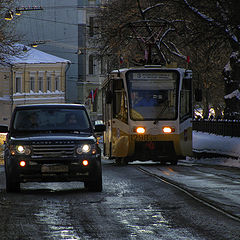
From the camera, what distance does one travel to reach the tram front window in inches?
1047

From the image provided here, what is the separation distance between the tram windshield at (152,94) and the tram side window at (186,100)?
302mm

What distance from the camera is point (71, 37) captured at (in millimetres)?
92562

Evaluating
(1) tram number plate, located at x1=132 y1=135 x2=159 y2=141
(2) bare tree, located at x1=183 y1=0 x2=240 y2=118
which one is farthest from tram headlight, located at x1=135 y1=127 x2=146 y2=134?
(2) bare tree, located at x1=183 y1=0 x2=240 y2=118

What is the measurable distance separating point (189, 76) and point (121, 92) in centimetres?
224

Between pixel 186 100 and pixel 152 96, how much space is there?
1246 mm

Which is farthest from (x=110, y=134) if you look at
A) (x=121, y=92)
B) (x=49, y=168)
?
(x=49, y=168)

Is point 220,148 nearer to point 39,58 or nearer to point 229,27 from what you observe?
point 229,27

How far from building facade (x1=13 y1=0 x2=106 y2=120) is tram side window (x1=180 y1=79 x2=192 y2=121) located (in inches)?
2437

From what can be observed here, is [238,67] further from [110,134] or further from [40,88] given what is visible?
[40,88]

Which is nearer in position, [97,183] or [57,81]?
[97,183]

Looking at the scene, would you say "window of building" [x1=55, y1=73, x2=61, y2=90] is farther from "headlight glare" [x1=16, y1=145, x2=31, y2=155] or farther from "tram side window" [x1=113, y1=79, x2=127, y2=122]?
"headlight glare" [x1=16, y1=145, x2=31, y2=155]

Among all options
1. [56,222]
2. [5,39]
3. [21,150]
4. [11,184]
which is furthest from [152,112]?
[5,39]

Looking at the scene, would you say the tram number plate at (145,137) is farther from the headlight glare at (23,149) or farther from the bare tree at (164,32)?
the headlight glare at (23,149)

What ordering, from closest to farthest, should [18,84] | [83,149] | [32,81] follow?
[83,149], [18,84], [32,81]
